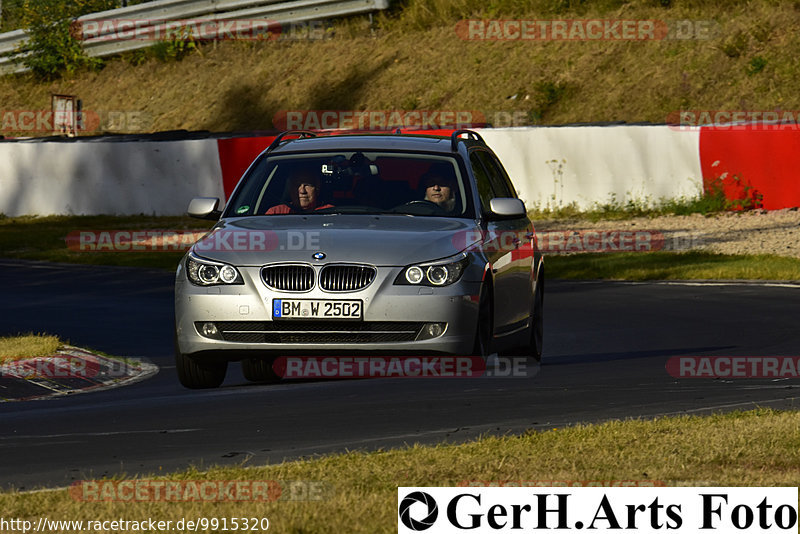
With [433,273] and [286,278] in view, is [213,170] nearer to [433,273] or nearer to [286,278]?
[286,278]

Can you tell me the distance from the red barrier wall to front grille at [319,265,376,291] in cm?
1742

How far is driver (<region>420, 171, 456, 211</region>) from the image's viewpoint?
10938 mm

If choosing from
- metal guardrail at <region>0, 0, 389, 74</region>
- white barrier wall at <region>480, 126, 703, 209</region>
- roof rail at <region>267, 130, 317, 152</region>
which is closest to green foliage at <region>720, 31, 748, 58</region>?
white barrier wall at <region>480, 126, 703, 209</region>

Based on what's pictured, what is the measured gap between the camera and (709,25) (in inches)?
1426

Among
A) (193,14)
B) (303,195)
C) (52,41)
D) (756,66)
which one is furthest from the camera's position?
(52,41)

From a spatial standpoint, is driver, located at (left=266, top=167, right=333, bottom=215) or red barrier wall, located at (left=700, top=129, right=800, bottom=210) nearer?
driver, located at (left=266, top=167, right=333, bottom=215)

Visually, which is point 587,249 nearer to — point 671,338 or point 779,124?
point 779,124

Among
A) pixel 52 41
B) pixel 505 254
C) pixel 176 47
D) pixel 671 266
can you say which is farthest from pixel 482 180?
pixel 52 41

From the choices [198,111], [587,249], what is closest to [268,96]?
[198,111]

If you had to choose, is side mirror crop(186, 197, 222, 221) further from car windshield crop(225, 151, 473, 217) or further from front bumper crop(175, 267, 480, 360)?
front bumper crop(175, 267, 480, 360)

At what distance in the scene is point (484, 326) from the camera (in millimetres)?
10203

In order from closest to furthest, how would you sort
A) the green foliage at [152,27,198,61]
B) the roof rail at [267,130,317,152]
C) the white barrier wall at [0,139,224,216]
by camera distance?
the roof rail at [267,130,317,152] < the white barrier wall at [0,139,224,216] < the green foliage at [152,27,198,61]

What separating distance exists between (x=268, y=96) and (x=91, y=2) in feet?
48.7

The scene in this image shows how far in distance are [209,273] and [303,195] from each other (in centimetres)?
125
